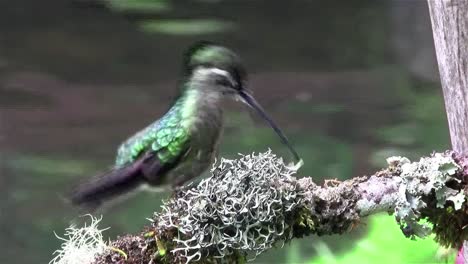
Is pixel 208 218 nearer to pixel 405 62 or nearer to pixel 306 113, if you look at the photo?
pixel 306 113

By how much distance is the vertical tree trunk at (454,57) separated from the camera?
0.95m

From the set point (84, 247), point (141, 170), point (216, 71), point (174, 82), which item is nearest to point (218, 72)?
point (216, 71)

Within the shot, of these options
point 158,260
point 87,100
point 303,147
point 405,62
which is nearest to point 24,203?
point 87,100

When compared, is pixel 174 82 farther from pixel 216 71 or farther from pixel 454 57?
pixel 216 71

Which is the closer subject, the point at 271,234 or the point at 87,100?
the point at 271,234

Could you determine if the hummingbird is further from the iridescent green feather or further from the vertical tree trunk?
the vertical tree trunk

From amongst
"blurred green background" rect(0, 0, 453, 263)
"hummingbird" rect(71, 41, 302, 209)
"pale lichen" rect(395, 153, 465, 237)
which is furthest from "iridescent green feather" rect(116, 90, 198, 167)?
"blurred green background" rect(0, 0, 453, 263)

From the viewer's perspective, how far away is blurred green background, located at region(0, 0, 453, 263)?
311 centimetres

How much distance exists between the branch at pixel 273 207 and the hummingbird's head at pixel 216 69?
9cm

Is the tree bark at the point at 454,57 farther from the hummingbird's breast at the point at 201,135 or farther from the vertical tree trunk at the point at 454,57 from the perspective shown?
the hummingbird's breast at the point at 201,135

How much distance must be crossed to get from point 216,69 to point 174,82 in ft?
8.90

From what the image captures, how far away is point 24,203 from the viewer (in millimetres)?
3094

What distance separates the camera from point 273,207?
0.84m

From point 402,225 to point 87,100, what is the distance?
2754 millimetres
